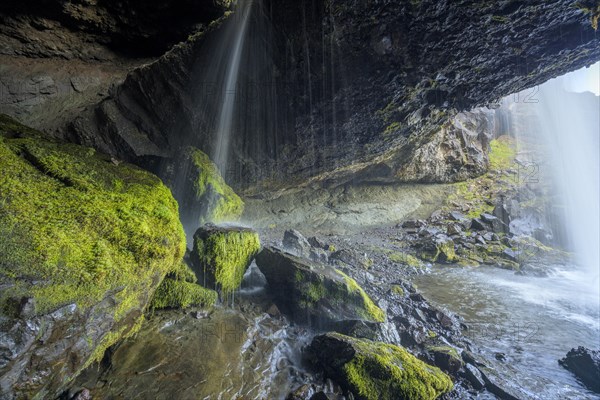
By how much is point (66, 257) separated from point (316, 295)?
4.97 metres

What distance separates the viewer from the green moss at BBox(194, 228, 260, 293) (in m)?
6.80

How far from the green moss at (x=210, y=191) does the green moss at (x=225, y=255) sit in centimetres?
317

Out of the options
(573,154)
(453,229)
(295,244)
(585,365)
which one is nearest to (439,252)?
(453,229)

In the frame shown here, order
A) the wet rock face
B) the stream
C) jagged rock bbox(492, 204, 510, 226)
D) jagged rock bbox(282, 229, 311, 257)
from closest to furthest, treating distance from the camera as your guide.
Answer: the wet rock face
the stream
jagged rock bbox(282, 229, 311, 257)
jagged rock bbox(492, 204, 510, 226)

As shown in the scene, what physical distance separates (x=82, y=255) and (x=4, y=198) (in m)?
1.12

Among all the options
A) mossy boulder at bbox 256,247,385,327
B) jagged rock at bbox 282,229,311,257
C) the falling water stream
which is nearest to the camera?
the falling water stream

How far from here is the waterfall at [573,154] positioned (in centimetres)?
2295

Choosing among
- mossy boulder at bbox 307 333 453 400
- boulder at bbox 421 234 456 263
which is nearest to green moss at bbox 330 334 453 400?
mossy boulder at bbox 307 333 453 400

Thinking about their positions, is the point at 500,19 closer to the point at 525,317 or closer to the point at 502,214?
the point at 525,317

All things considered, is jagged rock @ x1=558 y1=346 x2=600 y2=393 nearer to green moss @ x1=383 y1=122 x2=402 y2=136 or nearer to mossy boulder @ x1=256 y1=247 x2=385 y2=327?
mossy boulder @ x1=256 y1=247 x2=385 y2=327

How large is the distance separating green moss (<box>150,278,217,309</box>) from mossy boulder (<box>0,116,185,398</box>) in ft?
4.00

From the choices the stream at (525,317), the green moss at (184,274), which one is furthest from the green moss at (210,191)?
the stream at (525,317)

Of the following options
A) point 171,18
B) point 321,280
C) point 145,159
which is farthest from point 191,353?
point 145,159

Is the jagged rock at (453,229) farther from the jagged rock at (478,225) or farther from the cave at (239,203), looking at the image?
the cave at (239,203)
